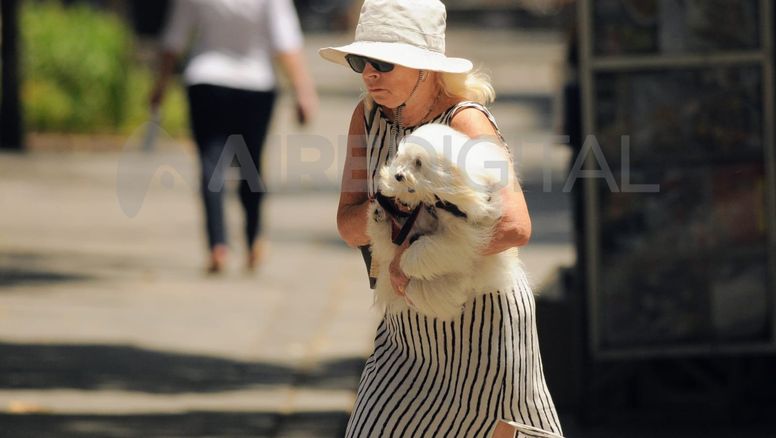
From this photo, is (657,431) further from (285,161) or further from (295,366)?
(285,161)

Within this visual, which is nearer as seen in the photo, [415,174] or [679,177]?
[415,174]

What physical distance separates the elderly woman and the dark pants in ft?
18.8

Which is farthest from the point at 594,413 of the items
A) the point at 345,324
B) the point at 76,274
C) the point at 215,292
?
the point at 76,274

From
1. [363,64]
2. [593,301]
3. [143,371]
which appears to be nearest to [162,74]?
[143,371]

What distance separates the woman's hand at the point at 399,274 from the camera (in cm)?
378

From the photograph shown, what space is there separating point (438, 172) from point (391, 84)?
33 cm

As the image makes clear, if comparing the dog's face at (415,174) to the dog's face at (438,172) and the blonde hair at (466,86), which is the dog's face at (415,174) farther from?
the blonde hair at (466,86)

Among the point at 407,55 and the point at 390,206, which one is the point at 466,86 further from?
the point at 390,206

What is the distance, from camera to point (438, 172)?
12.0ft

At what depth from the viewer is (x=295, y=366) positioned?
7.55 m

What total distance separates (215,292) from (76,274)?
3.27ft

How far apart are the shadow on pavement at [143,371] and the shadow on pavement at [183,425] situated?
543mm

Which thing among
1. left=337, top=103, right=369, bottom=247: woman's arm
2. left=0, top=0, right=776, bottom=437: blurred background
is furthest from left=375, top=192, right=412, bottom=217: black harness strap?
left=0, top=0, right=776, bottom=437: blurred background

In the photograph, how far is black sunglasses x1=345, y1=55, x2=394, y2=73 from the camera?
383 cm
